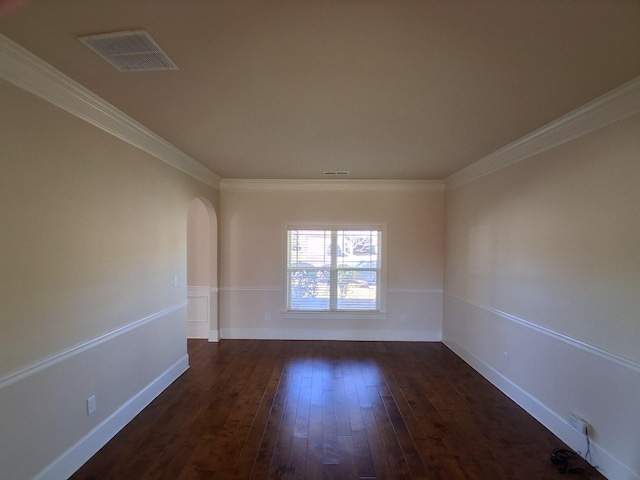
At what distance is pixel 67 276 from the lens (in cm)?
203

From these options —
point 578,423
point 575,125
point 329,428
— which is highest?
point 575,125

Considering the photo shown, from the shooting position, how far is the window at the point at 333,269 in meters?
5.00

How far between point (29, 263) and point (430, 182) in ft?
15.6

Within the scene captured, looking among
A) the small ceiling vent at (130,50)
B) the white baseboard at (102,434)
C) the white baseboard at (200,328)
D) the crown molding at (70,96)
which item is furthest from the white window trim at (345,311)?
the small ceiling vent at (130,50)

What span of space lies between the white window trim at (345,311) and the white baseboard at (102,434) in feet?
6.70

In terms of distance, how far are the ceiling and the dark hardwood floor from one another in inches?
101

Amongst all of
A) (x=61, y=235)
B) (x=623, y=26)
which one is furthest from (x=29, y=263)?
(x=623, y=26)

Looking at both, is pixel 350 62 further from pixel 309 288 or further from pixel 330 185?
pixel 309 288

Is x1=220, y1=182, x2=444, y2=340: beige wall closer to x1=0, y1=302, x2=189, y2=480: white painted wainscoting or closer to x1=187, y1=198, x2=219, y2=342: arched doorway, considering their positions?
x1=187, y1=198, x2=219, y2=342: arched doorway

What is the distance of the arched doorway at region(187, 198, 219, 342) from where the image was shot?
4895 millimetres

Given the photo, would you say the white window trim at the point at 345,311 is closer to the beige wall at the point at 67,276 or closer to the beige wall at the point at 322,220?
the beige wall at the point at 322,220

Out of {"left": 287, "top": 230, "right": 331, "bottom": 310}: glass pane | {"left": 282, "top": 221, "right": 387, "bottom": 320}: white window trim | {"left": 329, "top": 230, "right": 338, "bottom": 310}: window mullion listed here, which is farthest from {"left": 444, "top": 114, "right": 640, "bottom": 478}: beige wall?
{"left": 287, "top": 230, "right": 331, "bottom": 310}: glass pane

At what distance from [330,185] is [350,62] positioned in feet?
10.7

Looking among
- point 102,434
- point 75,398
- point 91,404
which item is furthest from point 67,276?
point 102,434
